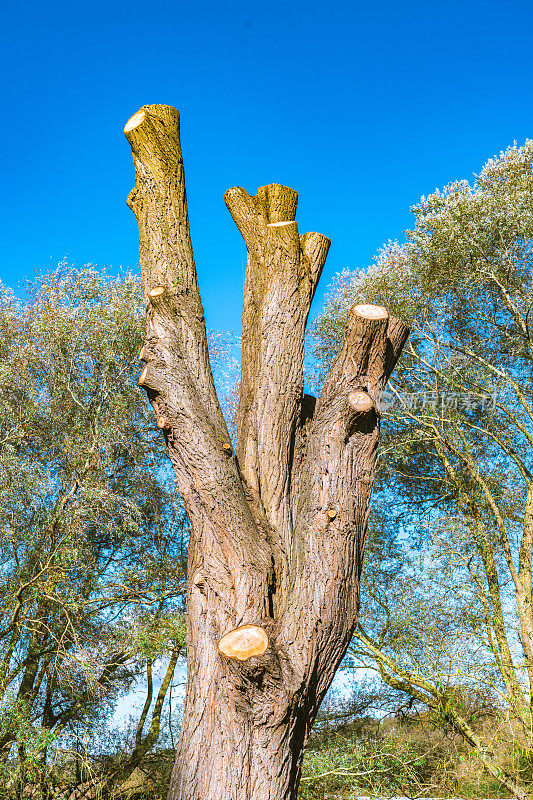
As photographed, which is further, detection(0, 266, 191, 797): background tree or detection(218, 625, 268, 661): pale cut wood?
detection(0, 266, 191, 797): background tree

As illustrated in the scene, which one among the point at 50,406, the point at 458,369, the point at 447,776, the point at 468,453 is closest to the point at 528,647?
the point at 447,776

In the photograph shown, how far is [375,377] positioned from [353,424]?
37 cm

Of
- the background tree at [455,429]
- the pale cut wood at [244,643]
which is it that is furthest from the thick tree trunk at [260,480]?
the background tree at [455,429]

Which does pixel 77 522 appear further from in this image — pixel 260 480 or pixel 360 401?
pixel 360 401

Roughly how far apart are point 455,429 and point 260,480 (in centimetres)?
582

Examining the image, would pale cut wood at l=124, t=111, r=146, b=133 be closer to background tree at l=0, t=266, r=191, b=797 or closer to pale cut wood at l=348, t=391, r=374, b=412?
pale cut wood at l=348, t=391, r=374, b=412

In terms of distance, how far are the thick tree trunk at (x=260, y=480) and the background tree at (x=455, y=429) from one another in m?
4.65

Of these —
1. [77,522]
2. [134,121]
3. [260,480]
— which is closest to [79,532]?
[77,522]

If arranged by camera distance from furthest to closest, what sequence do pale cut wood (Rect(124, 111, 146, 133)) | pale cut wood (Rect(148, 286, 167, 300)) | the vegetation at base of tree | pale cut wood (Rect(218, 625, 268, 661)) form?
the vegetation at base of tree
pale cut wood (Rect(124, 111, 146, 133))
pale cut wood (Rect(148, 286, 167, 300))
pale cut wood (Rect(218, 625, 268, 661))

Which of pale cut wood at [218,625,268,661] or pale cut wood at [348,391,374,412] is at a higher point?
pale cut wood at [348,391,374,412]

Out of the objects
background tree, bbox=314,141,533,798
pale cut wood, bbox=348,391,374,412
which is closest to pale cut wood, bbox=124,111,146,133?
pale cut wood, bbox=348,391,374,412

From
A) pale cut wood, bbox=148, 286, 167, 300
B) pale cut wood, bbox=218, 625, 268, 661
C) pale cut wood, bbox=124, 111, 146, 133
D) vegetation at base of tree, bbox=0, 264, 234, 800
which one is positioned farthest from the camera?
vegetation at base of tree, bbox=0, 264, 234, 800

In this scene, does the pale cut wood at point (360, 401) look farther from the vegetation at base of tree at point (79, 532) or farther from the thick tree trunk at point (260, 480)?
the vegetation at base of tree at point (79, 532)

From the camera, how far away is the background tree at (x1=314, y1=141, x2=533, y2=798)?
7.52 meters
